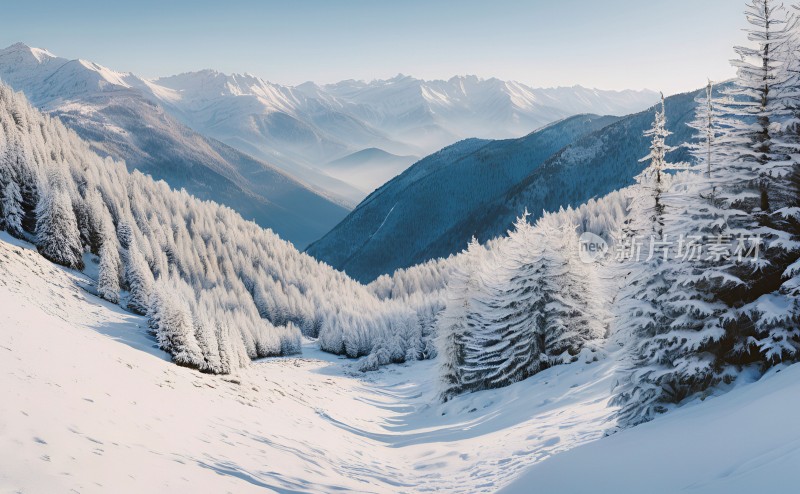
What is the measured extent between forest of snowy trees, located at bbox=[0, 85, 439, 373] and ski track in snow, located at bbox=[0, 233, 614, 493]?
5029 mm

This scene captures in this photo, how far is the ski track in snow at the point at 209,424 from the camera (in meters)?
10.0

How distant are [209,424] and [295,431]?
5.01 meters

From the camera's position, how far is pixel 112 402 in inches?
551

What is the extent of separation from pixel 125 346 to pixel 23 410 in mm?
13656

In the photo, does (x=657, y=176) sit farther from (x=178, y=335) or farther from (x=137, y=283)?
(x=137, y=283)

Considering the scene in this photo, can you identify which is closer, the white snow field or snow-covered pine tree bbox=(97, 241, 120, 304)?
the white snow field

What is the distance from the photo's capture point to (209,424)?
56.1 ft

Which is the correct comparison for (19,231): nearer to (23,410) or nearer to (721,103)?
(23,410)

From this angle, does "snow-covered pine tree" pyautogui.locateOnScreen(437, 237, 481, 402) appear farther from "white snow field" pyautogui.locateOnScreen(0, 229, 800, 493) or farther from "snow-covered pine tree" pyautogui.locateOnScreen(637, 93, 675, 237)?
"snow-covered pine tree" pyautogui.locateOnScreen(637, 93, 675, 237)

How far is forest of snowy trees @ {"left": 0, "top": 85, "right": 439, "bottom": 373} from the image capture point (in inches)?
1362

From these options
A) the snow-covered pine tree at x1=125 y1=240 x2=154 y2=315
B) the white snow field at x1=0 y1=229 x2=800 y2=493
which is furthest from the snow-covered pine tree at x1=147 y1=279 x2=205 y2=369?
the snow-covered pine tree at x1=125 y1=240 x2=154 y2=315

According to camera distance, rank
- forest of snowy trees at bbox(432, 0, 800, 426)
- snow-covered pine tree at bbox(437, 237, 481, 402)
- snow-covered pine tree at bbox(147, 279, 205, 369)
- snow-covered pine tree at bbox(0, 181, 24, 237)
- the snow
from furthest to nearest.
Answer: snow-covered pine tree at bbox(0, 181, 24, 237) → snow-covered pine tree at bbox(437, 237, 481, 402) → snow-covered pine tree at bbox(147, 279, 205, 369) → forest of snowy trees at bbox(432, 0, 800, 426) → the snow

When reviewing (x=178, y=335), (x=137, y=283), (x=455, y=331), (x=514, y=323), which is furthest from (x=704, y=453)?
(x=137, y=283)

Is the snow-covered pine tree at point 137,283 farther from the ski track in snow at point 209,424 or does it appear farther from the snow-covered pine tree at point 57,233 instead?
the ski track in snow at point 209,424
